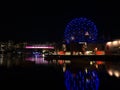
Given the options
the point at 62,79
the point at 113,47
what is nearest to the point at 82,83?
the point at 62,79

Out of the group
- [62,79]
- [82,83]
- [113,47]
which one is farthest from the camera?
[113,47]

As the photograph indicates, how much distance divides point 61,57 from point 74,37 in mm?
11204

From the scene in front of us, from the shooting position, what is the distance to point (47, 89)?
10516mm

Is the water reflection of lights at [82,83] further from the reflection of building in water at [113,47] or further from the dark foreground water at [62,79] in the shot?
the reflection of building in water at [113,47]

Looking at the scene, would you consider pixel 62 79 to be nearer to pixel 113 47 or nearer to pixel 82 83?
pixel 82 83

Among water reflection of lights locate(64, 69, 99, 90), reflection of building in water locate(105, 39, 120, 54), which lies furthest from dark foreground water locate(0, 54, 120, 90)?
reflection of building in water locate(105, 39, 120, 54)

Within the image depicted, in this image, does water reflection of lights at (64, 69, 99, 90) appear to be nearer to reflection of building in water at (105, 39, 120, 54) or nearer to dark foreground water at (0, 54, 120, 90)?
dark foreground water at (0, 54, 120, 90)

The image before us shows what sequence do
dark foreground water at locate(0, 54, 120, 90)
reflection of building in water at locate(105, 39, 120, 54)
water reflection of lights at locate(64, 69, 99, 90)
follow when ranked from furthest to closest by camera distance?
reflection of building in water at locate(105, 39, 120, 54), dark foreground water at locate(0, 54, 120, 90), water reflection of lights at locate(64, 69, 99, 90)

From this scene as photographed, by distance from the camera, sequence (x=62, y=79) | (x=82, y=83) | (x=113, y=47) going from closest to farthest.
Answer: (x=82, y=83) < (x=62, y=79) < (x=113, y=47)

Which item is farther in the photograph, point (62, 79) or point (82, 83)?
point (62, 79)

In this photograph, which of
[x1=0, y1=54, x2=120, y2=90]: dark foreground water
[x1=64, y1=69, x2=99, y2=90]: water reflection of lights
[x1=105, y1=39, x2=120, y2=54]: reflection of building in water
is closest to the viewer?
[x1=64, y1=69, x2=99, y2=90]: water reflection of lights

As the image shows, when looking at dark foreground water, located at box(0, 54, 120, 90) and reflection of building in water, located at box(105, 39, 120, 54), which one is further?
reflection of building in water, located at box(105, 39, 120, 54)

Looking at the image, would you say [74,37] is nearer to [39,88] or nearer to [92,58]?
[92,58]

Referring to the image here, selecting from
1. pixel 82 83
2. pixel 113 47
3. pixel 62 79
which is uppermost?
pixel 113 47
